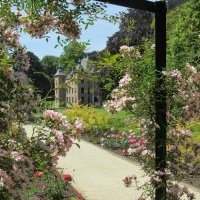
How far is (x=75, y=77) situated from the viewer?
5648mm

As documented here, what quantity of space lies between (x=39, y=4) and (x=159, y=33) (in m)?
1.47

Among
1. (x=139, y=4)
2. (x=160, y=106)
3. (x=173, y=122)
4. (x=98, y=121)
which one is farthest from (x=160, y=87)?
(x=98, y=121)

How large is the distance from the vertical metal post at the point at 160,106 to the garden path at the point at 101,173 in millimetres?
2031

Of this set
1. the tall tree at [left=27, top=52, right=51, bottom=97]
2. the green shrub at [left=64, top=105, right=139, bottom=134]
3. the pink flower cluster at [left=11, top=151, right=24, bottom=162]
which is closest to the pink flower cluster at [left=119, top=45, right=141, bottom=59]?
the tall tree at [left=27, top=52, right=51, bottom=97]

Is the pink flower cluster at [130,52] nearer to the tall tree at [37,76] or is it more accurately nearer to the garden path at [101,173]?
the tall tree at [37,76]

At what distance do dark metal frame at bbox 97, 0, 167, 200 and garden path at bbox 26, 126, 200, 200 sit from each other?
2042mm

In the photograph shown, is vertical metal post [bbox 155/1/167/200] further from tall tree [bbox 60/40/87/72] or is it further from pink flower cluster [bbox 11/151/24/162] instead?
pink flower cluster [bbox 11/151/24/162]

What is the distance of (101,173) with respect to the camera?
50.9 feet

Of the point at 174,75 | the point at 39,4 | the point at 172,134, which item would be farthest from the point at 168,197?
the point at 39,4

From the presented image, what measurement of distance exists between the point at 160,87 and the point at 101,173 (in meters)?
8.49

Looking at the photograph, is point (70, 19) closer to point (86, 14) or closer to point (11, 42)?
point (86, 14)

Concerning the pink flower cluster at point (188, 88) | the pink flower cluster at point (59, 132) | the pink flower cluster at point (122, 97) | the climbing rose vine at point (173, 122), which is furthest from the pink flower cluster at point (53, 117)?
the pink flower cluster at point (122, 97)

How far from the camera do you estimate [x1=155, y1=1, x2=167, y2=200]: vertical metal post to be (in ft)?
22.0

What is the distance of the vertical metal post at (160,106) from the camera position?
6695mm
